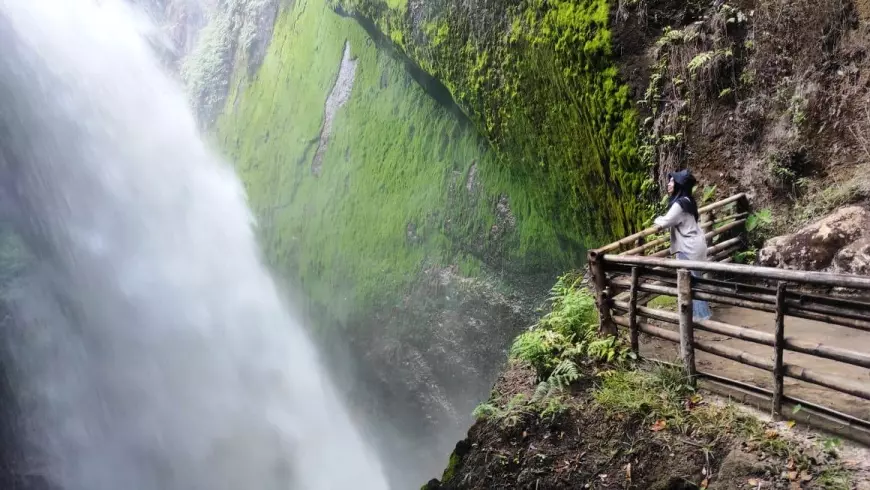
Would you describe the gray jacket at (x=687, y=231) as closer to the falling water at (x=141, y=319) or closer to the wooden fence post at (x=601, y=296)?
the wooden fence post at (x=601, y=296)

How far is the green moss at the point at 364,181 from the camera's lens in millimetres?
9930

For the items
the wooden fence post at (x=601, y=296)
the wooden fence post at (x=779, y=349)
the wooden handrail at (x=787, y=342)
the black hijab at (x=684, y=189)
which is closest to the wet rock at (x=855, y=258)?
the black hijab at (x=684, y=189)

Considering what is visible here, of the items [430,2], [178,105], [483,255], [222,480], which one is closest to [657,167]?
[483,255]

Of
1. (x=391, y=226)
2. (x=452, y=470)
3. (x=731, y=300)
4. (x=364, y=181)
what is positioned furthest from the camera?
(x=364, y=181)

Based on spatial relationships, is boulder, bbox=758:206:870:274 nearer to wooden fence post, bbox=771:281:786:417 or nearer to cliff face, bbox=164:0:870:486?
cliff face, bbox=164:0:870:486

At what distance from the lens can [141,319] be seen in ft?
58.3

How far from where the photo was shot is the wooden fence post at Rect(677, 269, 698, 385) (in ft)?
12.1

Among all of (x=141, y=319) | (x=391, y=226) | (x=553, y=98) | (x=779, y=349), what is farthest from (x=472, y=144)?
(x=141, y=319)

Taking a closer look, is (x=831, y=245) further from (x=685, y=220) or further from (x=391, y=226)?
(x=391, y=226)

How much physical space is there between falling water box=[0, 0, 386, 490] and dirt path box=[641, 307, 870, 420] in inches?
496

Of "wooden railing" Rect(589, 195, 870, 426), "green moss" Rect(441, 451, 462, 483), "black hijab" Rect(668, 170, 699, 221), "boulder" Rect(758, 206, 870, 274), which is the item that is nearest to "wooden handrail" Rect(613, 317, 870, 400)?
"wooden railing" Rect(589, 195, 870, 426)

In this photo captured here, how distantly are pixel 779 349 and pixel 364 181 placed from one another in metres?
11.4

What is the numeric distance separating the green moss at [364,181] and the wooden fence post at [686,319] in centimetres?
427

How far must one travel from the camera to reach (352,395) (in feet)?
48.0
